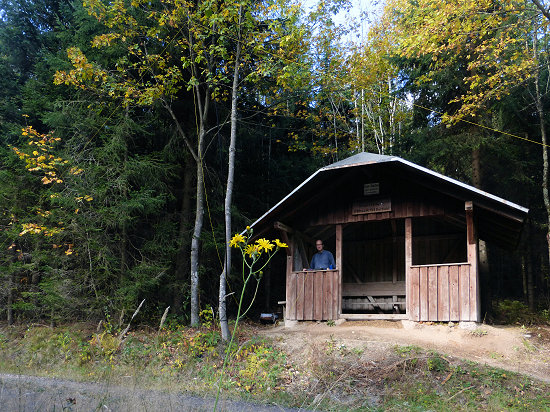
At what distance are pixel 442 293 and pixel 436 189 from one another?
2.30 m

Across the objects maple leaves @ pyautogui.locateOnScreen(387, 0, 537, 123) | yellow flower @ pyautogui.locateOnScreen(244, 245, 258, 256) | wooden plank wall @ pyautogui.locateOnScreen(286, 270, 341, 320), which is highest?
maple leaves @ pyautogui.locateOnScreen(387, 0, 537, 123)

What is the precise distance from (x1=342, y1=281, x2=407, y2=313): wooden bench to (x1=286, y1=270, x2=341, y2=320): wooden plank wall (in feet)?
5.60

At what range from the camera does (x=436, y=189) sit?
455 inches

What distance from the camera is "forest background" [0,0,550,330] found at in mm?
12656

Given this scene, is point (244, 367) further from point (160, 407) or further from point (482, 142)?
point (482, 142)

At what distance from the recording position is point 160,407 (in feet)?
14.2

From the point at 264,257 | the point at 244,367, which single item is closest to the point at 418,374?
the point at 244,367

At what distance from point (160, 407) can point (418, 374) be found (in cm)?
530

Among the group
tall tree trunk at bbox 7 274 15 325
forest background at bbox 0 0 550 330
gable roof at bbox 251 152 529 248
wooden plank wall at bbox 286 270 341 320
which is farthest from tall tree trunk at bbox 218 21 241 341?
tall tree trunk at bbox 7 274 15 325

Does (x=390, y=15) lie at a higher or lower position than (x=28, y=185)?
higher

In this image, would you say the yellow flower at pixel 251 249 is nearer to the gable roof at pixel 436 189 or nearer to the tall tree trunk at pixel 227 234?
the tall tree trunk at pixel 227 234

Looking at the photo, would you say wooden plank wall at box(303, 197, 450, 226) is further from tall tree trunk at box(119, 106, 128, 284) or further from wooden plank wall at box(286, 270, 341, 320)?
tall tree trunk at box(119, 106, 128, 284)

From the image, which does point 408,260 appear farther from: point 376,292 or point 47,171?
point 47,171

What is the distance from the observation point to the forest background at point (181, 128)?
12.7 m
